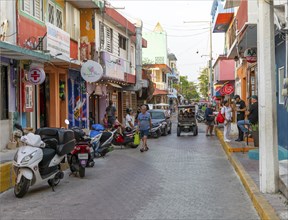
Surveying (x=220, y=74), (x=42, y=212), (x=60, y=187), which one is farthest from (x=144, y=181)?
(x=220, y=74)

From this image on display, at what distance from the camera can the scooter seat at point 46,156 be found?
332 inches

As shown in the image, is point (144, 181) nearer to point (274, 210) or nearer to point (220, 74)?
point (274, 210)

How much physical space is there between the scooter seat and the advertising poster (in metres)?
11.7

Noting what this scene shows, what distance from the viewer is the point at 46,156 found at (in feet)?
27.8

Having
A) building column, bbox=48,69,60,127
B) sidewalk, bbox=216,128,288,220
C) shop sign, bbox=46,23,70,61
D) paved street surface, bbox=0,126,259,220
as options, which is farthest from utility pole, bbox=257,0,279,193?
building column, bbox=48,69,60,127

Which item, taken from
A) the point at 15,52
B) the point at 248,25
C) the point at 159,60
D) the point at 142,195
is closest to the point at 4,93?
the point at 15,52

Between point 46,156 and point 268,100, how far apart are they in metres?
4.29

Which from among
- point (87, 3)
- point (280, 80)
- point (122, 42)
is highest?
point (87, 3)

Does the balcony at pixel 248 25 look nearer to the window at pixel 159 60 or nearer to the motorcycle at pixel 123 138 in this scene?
the motorcycle at pixel 123 138

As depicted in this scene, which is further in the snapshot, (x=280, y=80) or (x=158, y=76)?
(x=158, y=76)

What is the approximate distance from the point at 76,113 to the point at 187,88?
391 feet

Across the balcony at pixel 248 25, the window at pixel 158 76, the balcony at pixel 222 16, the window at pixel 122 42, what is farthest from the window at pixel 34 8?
the window at pixel 158 76

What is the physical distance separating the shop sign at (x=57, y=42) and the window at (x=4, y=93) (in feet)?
6.89

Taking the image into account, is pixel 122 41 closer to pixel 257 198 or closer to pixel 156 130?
pixel 156 130
